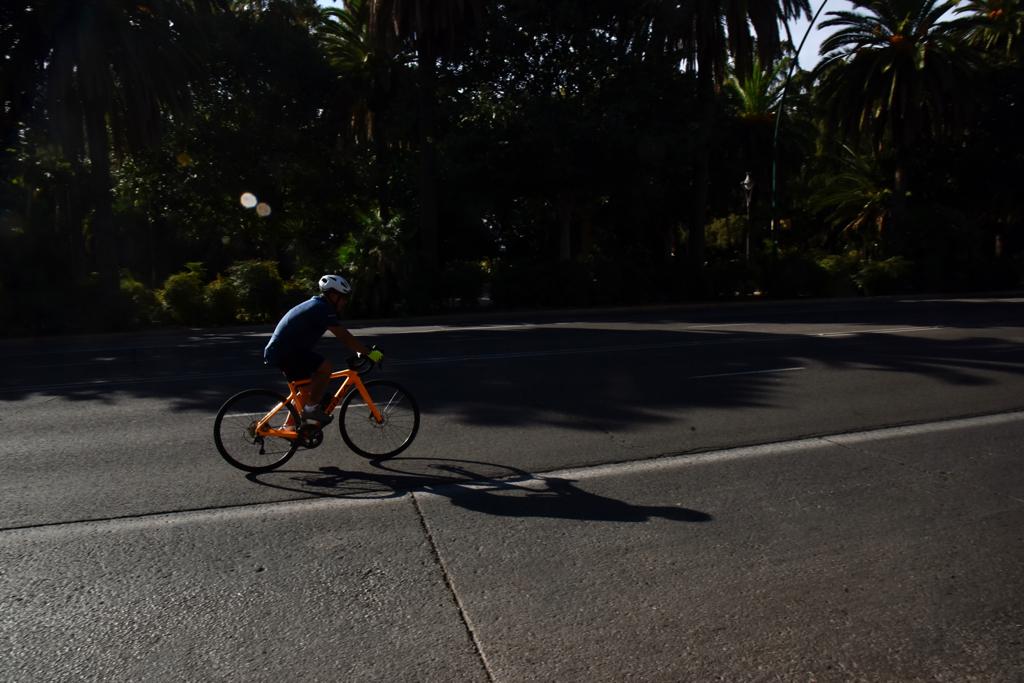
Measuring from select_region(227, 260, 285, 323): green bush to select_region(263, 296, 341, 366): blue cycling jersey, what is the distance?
15879mm

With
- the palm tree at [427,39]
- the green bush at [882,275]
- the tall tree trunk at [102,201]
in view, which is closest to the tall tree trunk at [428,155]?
the palm tree at [427,39]

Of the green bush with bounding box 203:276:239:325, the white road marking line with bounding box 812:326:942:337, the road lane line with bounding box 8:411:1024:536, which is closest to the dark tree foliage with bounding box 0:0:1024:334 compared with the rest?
the green bush with bounding box 203:276:239:325

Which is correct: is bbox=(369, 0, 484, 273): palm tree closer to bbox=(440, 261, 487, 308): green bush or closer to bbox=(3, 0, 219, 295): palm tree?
bbox=(440, 261, 487, 308): green bush

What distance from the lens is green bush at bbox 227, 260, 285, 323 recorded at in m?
21.9

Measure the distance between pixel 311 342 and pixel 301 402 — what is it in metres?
0.49

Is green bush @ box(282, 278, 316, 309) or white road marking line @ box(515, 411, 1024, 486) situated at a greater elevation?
green bush @ box(282, 278, 316, 309)

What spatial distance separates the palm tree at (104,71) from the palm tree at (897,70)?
21.1 metres

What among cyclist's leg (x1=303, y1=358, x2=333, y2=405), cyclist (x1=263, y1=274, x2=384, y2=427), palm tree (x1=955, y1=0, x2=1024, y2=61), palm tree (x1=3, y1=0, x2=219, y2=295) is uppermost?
palm tree (x1=955, y1=0, x2=1024, y2=61)

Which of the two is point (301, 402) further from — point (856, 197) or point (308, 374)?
point (856, 197)

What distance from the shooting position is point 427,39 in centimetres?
2397

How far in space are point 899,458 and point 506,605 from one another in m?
4.03

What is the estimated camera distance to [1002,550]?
15.9ft

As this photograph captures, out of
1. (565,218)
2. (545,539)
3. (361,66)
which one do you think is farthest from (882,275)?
(545,539)

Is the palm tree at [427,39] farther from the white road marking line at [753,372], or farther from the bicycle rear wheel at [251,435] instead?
the bicycle rear wheel at [251,435]
